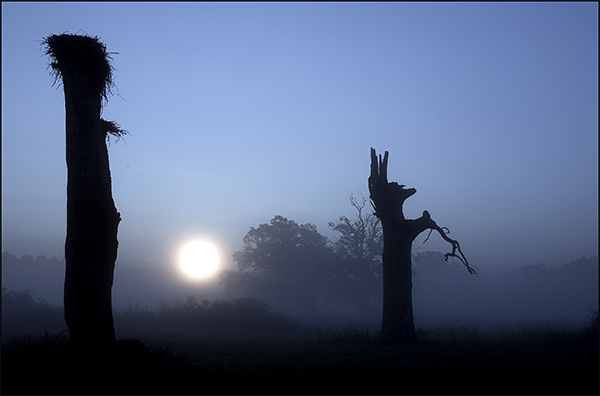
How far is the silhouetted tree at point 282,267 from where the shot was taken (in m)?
50.3

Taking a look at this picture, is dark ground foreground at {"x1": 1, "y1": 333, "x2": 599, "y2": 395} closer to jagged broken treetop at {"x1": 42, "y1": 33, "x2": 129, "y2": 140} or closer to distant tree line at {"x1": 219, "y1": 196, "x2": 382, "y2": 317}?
jagged broken treetop at {"x1": 42, "y1": 33, "x2": 129, "y2": 140}

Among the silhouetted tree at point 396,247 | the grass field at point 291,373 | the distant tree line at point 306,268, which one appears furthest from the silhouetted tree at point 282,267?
the grass field at point 291,373

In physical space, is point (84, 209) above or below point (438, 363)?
above

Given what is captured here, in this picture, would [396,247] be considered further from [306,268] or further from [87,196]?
[306,268]

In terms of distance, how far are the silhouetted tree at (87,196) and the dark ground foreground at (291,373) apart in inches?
32.5

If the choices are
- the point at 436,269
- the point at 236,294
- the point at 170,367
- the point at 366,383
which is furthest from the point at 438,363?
the point at 436,269

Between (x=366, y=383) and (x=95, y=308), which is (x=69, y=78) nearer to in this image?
(x=95, y=308)

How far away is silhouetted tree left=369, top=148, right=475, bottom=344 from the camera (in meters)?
17.1

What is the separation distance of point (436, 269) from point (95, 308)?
294ft

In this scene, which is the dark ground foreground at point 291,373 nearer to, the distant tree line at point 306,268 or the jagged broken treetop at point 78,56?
the jagged broken treetop at point 78,56

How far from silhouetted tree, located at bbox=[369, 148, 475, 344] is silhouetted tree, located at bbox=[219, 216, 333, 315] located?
106 ft

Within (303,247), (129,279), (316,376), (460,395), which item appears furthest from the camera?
(129,279)

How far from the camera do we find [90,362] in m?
8.85

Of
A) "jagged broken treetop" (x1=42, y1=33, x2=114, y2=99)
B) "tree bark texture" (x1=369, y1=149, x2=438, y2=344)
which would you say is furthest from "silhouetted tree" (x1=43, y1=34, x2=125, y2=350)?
"tree bark texture" (x1=369, y1=149, x2=438, y2=344)
